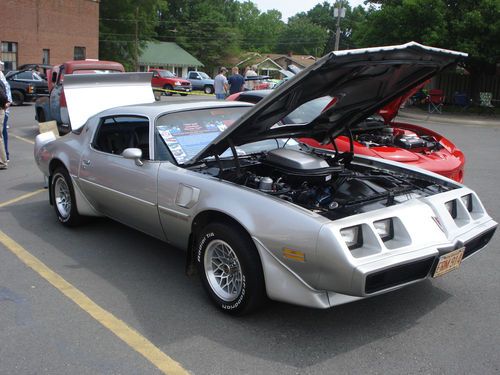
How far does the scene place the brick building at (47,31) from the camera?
33.6 m

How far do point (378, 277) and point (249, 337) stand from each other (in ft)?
3.14

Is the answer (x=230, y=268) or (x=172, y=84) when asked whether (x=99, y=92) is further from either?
(x=172, y=84)

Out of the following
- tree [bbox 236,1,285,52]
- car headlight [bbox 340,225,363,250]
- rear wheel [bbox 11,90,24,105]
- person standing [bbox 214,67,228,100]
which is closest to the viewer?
car headlight [bbox 340,225,363,250]

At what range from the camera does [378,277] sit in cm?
318

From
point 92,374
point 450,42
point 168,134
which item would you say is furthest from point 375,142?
point 450,42

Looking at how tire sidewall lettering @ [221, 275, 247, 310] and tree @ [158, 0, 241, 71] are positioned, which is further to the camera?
tree @ [158, 0, 241, 71]

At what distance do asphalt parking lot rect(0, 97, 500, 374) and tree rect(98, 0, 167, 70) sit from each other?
4754cm

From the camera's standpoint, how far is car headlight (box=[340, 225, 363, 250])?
329 cm

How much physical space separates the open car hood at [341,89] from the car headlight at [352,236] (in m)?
1.03

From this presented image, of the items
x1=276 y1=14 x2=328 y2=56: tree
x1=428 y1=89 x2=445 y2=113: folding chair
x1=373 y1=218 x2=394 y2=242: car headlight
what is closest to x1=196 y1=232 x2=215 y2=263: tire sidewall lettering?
x1=373 y1=218 x2=394 y2=242: car headlight

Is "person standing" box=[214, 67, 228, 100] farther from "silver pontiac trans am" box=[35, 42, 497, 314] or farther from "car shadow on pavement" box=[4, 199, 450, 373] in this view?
"car shadow on pavement" box=[4, 199, 450, 373]

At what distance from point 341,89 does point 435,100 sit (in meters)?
21.3

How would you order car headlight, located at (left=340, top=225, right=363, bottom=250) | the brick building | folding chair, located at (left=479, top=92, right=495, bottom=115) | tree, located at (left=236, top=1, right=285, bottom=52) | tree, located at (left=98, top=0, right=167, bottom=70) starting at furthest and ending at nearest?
tree, located at (left=236, top=1, right=285, bottom=52) → tree, located at (left=98, top=0, right=167, bottom=70) → the brick building → folding chair, located at (left=479, top=92, right=495, bottom=115) → car headlight, located at (left=340, top=225, right=363, bottom=250)

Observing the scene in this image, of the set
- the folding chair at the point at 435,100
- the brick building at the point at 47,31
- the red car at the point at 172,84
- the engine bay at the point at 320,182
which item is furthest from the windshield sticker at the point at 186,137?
the brick building at the point at 47,31
